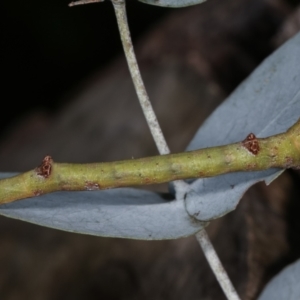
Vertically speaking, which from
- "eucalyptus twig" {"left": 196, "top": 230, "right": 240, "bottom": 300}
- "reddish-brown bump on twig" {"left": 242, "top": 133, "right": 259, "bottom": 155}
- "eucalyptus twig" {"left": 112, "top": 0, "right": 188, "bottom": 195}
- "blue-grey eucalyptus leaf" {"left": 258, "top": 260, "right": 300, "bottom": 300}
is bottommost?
"blue-grey eucalyptus leaf" {"left": 258, "top": 260, "right": 300, "bottom": 300}

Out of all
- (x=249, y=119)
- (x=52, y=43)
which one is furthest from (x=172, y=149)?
(x=52, y=43)

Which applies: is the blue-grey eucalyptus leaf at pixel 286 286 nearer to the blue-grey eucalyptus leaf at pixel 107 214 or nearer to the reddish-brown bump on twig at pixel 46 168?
the blue-grey eucalyptus leaf at pixel 107 214

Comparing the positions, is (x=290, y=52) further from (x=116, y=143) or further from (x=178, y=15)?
(x=178, y=15)

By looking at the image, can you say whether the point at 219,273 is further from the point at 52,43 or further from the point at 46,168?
the point at 52,43

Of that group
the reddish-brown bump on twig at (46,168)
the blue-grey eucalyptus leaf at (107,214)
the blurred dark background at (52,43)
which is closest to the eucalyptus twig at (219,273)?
the blue-grey eucalyptus leaf at (107,214)

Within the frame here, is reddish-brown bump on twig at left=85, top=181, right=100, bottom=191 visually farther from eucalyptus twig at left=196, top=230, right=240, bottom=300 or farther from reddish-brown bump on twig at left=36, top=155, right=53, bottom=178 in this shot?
eucalyptus twig at left=196, top=230, right=240, bottom=300

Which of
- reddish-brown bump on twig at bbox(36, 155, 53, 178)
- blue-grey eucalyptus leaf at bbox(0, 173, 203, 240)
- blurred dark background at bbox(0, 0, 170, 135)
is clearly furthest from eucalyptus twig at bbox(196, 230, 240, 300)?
blurred dark background at bbox(0, 0, 170, 135)
